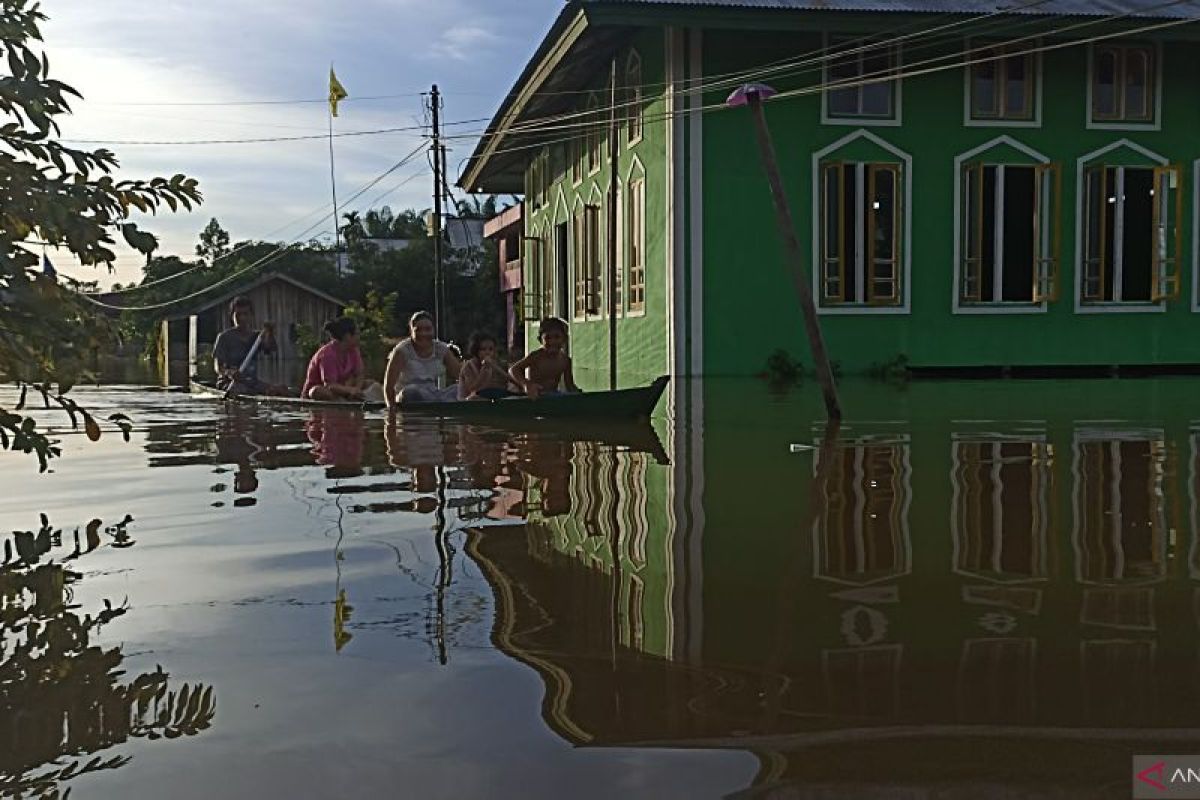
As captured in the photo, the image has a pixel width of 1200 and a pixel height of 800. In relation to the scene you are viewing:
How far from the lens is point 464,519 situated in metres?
6.50

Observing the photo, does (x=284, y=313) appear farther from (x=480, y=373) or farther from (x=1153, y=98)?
(x=480, y=373)

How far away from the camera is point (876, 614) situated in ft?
14.3

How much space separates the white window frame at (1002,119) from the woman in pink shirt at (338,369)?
10125 mm

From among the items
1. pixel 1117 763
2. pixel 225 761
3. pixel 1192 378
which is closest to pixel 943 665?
pixel 1117 763

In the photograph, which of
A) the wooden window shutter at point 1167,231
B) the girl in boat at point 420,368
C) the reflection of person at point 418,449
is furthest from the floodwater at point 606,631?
the wooden window shutter at point 1167,231

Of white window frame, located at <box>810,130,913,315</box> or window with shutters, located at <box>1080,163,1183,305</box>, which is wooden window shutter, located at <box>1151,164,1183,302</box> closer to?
window with shutters, located at <box>1080,163,1183,305</box>

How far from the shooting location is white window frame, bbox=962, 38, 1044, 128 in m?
19.5

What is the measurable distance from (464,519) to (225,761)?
3.43 m

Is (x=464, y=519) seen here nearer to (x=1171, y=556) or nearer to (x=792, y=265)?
(x=1171, y=556)

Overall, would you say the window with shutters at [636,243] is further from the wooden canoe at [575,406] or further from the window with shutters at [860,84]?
the wooden canoe at [575,406]

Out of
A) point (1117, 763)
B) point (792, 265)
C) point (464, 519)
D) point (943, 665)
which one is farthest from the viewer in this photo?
point (792, 265)

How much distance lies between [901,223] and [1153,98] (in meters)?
4.65

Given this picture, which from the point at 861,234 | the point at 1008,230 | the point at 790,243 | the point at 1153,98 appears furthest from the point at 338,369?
the point at 1153,98

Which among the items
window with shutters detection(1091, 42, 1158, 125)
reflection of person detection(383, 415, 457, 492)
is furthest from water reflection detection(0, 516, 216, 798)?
window with shutters detection(1091, 42, 1158, 125)
